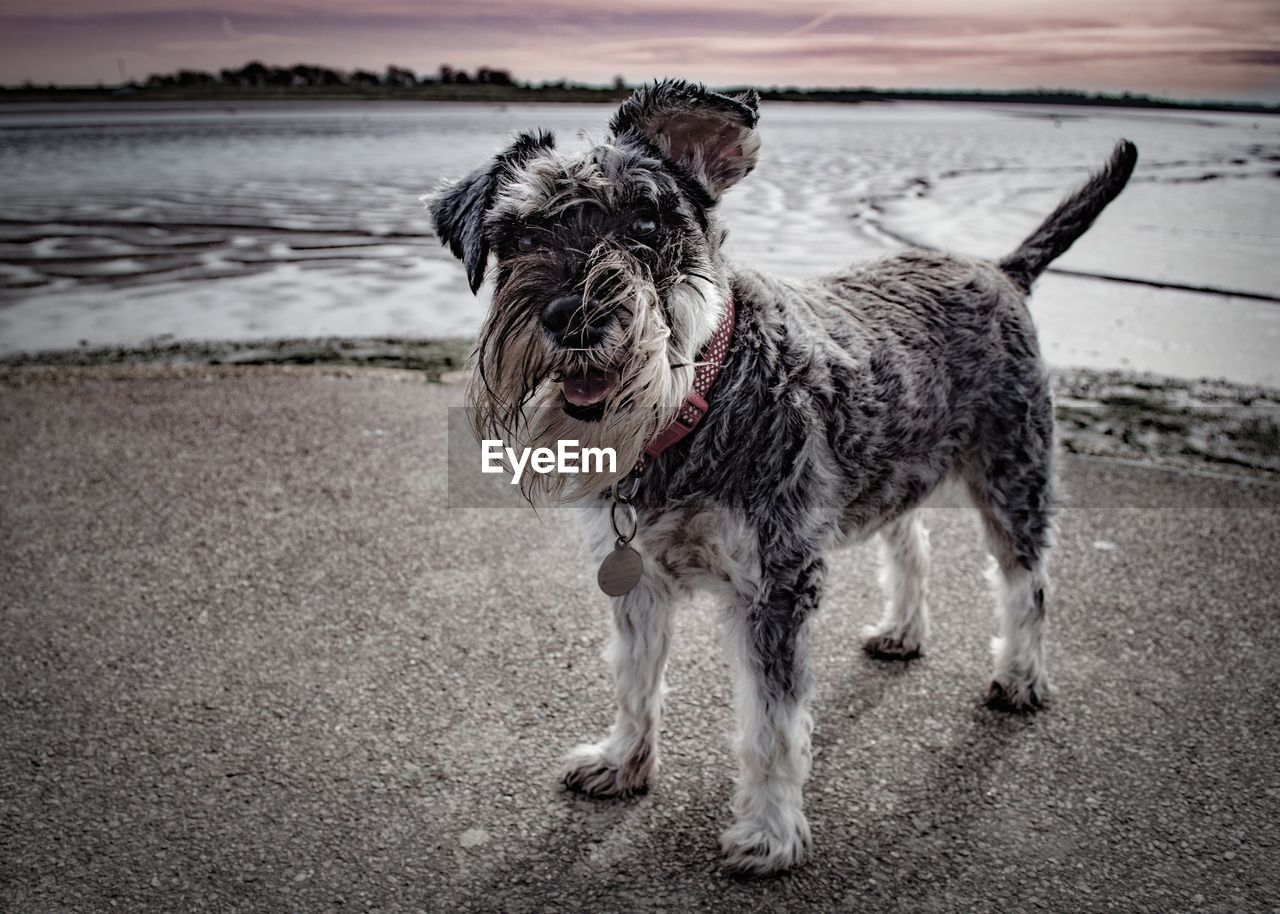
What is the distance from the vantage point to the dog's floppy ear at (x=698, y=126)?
2859 mm

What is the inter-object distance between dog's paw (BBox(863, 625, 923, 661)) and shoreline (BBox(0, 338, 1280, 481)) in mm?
3081

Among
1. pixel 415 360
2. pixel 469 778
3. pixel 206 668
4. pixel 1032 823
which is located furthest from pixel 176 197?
pixel 1032 823

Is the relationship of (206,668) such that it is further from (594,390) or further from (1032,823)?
(1032,823)

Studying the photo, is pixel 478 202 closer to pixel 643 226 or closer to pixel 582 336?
pixel 643 226

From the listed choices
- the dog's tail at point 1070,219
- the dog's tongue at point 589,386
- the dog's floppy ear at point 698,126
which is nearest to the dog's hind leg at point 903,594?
the dog's tail at point 1070,219

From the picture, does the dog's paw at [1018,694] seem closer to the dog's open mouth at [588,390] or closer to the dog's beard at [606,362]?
the dog's beard at [606,362]

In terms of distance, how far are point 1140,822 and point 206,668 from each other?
413 centimetres

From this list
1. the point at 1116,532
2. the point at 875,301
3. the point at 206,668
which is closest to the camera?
the point at 875,301

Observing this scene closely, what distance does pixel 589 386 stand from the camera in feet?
8.83

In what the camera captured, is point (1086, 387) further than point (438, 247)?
No

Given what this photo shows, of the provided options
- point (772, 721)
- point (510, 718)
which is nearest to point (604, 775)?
point (510, 718)

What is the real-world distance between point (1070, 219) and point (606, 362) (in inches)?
111

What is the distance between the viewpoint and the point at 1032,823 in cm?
343

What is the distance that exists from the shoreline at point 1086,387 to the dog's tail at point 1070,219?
118 inches
